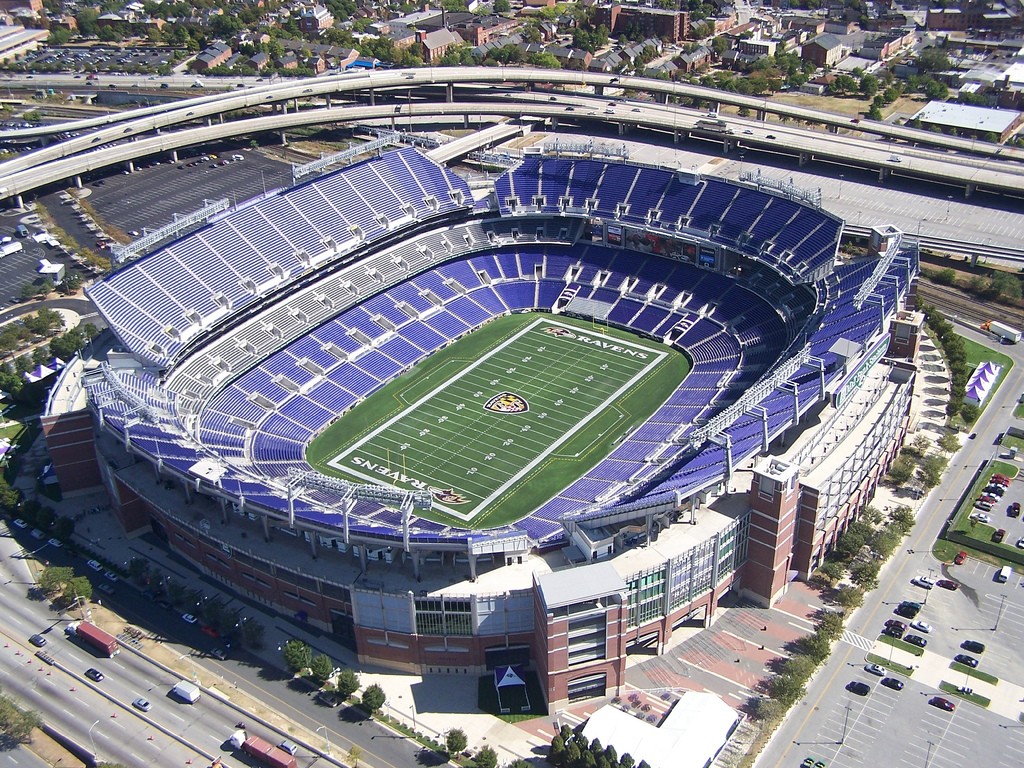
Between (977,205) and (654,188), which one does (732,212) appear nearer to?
(654,188)

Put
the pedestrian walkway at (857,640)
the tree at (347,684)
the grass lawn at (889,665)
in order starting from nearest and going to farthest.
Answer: the tree at (347,684)
the grass lawn at (889,665)
the pedestrian walkway at (857,640)

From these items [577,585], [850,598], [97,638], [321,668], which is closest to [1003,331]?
[850,598]

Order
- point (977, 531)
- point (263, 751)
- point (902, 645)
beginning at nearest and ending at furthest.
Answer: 1. point (263, 751)
2. point (902, 645)
3. point (977, 531)

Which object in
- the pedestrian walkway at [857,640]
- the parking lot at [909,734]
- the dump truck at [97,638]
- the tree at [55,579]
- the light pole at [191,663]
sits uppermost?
the tree at [55,579]

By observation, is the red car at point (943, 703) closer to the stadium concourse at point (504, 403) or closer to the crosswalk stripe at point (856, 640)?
the crosswalk stripe at point (856, 640)

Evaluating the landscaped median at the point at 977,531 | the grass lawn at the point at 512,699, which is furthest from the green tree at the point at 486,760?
the landscaped median at the point at 977,531

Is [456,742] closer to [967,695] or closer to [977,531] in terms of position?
[967,695]
